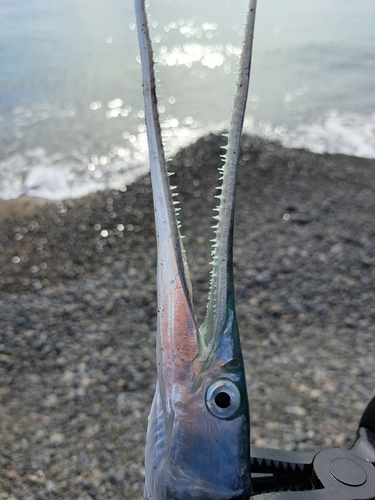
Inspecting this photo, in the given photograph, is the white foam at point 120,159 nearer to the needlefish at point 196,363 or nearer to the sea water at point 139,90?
the sea water at point 139,90

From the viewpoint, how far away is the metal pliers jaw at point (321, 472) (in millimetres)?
1493

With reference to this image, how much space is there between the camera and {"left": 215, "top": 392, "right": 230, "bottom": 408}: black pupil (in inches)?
57.3

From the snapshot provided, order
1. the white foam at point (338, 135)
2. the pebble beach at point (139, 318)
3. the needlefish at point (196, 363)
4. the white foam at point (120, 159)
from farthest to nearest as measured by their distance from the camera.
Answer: the white foam at point (338, 135) → the white foam at point (120, 159) → the pebble beach at point (139, 318) → the needlefish at point (196, 363)

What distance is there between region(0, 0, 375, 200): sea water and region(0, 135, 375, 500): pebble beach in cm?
131

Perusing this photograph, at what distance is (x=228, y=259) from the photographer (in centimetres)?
148

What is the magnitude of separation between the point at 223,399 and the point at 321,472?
503 mm

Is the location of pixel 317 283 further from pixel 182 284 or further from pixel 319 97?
pixel 319 97

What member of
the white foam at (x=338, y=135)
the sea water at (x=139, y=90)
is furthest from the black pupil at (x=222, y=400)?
the white foam at (x=338, y=135)

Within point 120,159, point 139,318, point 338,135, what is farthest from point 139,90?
point 139,318

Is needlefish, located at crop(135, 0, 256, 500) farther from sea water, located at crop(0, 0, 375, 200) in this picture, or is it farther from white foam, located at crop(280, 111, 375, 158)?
white foam, located at crop(280, 111, 375, 158)

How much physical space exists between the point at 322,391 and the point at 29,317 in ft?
8.02

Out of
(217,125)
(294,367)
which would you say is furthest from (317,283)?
Answer: (217,125)

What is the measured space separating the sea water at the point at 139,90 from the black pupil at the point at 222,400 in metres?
2.27

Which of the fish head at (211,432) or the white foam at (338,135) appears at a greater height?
the fish head at (211,432)
